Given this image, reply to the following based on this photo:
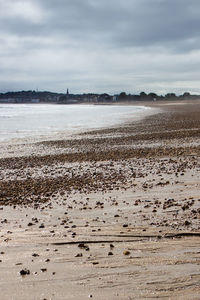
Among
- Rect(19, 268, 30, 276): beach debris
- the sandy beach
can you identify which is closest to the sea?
the sandy beach

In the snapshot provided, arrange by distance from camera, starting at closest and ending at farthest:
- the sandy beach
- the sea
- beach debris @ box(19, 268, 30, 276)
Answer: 1. the sandy beach
2. beach debris @ box(19, 268, 30, 276)
3. the sea

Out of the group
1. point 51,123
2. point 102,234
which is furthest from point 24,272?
point 51,123

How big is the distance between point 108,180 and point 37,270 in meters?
5.43

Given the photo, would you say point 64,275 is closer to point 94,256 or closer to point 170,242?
point 94,256

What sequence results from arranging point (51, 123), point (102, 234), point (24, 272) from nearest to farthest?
point (24, 272) < point (102, 234) < point (51, 123)

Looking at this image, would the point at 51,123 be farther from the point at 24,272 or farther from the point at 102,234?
the point at 24,272

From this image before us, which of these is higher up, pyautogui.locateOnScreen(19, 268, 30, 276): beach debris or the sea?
the sea

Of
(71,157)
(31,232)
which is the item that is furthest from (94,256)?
(71,157)

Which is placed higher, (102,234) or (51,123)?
(51,123)

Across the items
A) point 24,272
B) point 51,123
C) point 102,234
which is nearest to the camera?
point 24,272

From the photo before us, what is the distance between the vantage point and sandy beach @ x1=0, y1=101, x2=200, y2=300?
3766mm

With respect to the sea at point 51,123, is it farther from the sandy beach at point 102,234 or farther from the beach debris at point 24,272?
the beach debris at point 24,272

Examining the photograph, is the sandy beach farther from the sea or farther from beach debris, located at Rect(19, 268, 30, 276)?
the sea

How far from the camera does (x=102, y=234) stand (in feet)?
17.4
